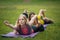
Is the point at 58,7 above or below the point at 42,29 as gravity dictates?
above

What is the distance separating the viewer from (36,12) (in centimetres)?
118

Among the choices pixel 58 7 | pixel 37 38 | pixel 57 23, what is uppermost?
pixel 58 7

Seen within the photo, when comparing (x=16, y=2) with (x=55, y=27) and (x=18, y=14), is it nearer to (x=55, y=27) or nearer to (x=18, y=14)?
(x=18, y=14)

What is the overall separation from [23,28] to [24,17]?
3.8 inches

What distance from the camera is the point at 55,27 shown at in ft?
3.80

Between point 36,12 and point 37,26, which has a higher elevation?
point 36,12

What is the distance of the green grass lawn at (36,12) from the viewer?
1.15 meters

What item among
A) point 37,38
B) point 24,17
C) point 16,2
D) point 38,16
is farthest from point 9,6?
point 37,38

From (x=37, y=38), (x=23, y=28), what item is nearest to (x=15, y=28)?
(x=23, y=28)

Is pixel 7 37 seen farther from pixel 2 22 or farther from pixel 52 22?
pixel 52 22

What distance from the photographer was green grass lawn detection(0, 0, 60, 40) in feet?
3.77

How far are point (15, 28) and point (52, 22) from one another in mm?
332

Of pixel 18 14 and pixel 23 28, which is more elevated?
pixel 18 14

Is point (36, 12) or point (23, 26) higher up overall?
point (36, 12)
